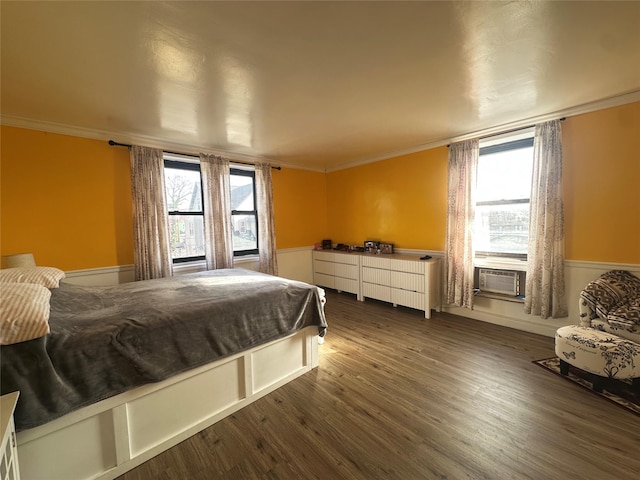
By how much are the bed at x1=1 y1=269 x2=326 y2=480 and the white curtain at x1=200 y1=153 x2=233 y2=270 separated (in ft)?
4.82

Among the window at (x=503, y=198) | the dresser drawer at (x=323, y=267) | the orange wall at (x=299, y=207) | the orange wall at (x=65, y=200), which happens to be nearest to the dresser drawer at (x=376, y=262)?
the dresser drawer at (x=323, y=267)

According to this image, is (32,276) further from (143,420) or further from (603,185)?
(603,185)

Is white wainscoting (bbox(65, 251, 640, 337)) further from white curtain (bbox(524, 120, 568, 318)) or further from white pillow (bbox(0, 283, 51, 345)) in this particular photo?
white pillow (bbox(0, 283, 51, 345))

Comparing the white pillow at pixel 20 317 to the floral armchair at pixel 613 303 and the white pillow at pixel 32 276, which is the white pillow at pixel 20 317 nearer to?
the white pillow at pixel 32 276

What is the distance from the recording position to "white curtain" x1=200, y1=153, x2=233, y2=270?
12.4 ft

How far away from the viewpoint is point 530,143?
10.2 feet

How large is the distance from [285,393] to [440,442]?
3.76 ft

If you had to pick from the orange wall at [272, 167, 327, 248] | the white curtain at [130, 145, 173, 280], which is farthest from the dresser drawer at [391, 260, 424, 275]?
the white curtain at [130, 145, 173, 280]

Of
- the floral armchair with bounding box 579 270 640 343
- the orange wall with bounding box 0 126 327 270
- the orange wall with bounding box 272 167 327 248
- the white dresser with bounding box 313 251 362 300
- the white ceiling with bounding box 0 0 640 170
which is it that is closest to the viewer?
the white ceiling with bounding box 0 0 640 170

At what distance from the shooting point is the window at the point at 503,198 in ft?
10.5

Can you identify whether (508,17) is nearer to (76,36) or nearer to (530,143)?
(530,143)

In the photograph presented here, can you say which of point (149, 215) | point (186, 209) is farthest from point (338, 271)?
point (149, 215)

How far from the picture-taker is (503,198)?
336 cm

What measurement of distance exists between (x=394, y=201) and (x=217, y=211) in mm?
2857
